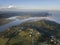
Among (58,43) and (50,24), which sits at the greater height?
(50,24)

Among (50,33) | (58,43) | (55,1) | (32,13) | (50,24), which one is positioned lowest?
(58,43)

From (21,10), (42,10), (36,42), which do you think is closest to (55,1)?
(42,10)

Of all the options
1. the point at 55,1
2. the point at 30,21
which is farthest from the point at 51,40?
the point at 55,1

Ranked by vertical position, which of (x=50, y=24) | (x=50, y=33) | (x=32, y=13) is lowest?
(x=50, y=33)

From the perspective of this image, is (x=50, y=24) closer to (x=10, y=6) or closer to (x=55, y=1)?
(x=55, y=1)

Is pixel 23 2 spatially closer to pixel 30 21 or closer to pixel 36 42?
pixel 30 21

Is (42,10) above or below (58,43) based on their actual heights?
above
